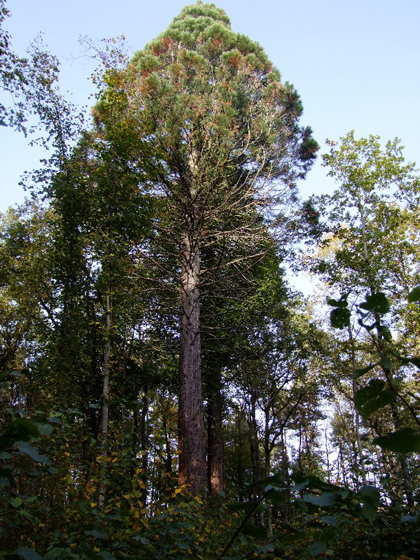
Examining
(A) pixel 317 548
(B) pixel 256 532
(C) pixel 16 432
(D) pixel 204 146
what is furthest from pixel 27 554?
(D) pixel 204 146

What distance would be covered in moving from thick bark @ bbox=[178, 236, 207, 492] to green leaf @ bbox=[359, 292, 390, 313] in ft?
17.1

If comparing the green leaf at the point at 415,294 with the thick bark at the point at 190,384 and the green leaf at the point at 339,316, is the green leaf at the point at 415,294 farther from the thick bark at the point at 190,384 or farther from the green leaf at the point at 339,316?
the thick bark at the point at 190,384

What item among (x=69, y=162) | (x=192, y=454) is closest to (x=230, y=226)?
(x=69, y=162)

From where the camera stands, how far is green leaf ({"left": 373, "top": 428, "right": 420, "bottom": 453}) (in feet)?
2.37

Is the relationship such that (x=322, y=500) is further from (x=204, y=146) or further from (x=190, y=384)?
(x=204, y=146)

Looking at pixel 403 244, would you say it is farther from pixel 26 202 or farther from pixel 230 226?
pixel 26 202

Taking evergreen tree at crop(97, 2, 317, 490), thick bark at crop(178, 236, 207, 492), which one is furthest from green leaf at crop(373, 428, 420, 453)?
evergreen tree at crop(97, 2, 317, 490)

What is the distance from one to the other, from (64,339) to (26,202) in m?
9.39

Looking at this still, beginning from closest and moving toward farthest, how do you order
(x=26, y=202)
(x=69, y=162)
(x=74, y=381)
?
(x=74, y=381), (x=69, y=162), (x=26, y=202)

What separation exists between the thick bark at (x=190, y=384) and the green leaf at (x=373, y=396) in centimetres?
515

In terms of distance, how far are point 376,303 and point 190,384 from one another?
664 centimetres

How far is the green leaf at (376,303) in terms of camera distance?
81 centimetres

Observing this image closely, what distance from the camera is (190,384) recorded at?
23.5ft

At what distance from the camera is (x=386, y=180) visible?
1191 cm
